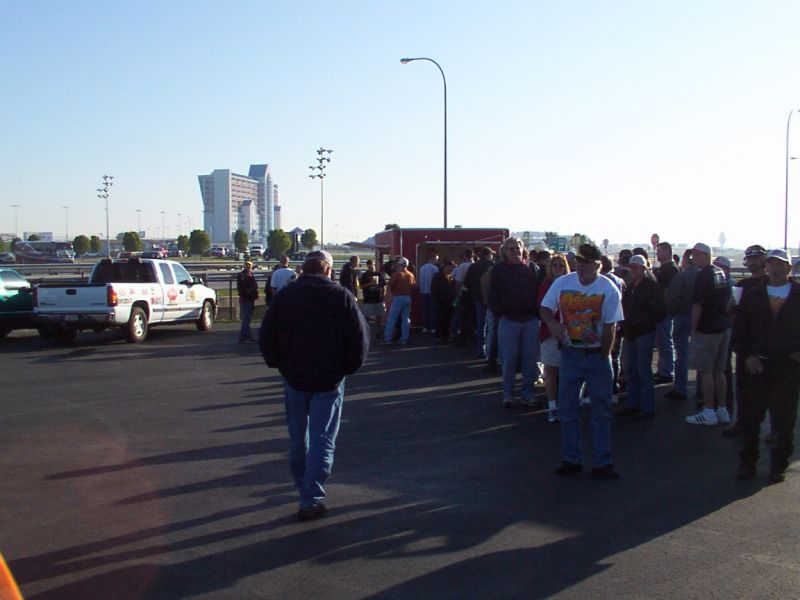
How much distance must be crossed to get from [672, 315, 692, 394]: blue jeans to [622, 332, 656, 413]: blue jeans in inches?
47.9

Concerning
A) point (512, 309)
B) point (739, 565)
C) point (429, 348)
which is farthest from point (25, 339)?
point (739, 565)

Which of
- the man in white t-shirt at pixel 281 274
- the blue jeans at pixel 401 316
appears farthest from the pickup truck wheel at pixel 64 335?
the blue jeans at pixel 401 316

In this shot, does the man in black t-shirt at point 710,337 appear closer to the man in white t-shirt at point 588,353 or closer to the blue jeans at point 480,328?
the man in white t-shirt at point 588,353

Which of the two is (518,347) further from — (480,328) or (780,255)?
(480,328)

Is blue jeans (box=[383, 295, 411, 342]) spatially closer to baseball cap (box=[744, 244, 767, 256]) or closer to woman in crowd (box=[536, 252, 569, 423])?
woman in crowd (box=[536, 252, 569, 423])

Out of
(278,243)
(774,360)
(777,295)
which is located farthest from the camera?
(278,243)

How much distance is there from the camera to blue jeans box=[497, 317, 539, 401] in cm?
998

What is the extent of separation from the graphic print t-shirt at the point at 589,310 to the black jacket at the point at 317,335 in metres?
2.01

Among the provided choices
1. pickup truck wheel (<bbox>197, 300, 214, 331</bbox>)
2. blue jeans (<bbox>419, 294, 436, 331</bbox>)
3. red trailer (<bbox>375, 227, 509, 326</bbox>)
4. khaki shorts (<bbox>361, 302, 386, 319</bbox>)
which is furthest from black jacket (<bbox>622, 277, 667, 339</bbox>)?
pickup truck wheel (<bbox>197, 300, 214, 331</bbox>)

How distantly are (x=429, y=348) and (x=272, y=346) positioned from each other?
10.9m

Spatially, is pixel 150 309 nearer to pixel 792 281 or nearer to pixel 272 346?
pixel 272 346

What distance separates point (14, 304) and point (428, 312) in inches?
356

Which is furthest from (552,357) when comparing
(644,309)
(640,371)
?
(644,309)

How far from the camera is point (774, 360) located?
6.95 meters
